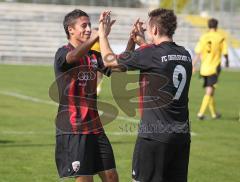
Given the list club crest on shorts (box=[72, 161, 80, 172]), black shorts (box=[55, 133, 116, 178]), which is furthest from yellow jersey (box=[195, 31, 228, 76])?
club crest on shorts (box=[72, 161, 80, 172])

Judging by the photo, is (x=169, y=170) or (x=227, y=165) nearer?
(x=169, y=170)

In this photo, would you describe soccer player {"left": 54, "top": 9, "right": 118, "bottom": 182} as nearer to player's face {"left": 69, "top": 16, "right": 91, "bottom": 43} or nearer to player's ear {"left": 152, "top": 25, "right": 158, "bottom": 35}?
player's face {"left": 69, "top": 16, "right": 91, "bottom": 43}

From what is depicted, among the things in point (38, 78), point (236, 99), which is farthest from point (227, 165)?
point (38, 78)

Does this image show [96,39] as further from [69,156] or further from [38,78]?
[38,78]

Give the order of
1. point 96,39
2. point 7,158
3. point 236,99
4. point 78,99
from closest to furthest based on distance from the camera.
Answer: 1. point 96,39
2. point 78,99
3. point 7,158
4. point 236,99

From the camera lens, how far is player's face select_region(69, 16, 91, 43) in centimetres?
688

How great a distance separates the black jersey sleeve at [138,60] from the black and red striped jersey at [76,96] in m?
0.62

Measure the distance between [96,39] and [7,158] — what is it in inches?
211

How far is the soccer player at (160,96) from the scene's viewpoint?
633cm

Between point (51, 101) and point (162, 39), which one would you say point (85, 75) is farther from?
point (51, 101)

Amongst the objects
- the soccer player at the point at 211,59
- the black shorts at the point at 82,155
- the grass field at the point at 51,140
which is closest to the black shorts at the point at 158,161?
the black shorts at the point at 82,155

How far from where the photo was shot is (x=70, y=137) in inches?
273

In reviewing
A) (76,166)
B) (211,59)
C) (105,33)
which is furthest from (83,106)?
(211,59)

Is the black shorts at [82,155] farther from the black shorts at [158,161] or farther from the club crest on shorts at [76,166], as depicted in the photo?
the black shorts at [158,161]
